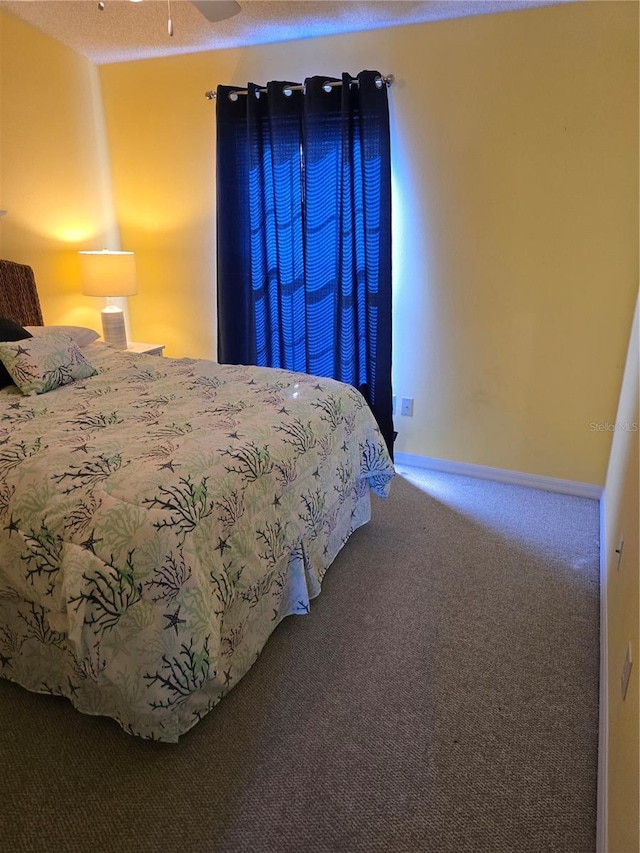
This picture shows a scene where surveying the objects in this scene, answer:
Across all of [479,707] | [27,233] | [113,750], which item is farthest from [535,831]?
[27,233]

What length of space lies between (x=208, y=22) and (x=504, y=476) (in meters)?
2.95

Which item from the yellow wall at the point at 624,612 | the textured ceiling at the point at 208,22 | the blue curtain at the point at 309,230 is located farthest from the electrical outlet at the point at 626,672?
the textured ceiling at the point at 208,22

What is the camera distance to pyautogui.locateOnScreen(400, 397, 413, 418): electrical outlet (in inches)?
131

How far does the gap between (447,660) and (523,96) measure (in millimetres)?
2603

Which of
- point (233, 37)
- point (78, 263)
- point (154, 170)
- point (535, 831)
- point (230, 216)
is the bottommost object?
point (535, 831)

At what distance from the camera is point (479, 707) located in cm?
163

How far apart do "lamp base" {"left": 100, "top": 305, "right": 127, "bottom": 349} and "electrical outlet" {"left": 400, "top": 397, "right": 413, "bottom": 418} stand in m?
1.79

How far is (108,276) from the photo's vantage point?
326 centimetres

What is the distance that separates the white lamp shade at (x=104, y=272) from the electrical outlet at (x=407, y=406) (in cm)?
186

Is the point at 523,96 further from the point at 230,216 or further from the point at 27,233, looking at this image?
the point at 27,233

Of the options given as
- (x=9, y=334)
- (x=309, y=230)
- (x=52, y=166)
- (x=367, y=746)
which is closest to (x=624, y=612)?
(x=367, y=746)

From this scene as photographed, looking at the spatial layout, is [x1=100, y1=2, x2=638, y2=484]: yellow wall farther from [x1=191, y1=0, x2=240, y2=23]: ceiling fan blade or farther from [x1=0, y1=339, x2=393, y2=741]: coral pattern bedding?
[x1=0, y1=339, x2=393, y2=741]: coral pattern bedding

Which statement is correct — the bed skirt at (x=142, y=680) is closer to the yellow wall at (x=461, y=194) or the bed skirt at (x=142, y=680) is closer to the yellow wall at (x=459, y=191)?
the yellow wall at (x=461, y=194)

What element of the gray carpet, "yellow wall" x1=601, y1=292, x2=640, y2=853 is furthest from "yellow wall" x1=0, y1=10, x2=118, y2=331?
"yellow wall" x1=601, y1=292, x2=640, y2=853
